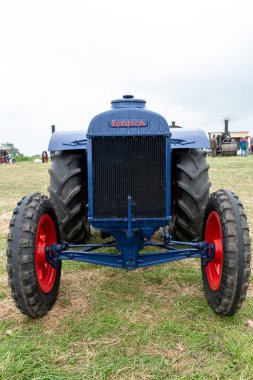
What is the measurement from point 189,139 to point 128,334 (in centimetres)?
208

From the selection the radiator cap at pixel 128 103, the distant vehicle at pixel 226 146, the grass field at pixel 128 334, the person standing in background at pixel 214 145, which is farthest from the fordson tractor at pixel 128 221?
the distant vehicle at pixel 226 146

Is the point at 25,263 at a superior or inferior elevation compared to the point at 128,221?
inferior

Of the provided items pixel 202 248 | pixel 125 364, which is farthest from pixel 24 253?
pixel 202 248

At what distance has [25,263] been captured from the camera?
2615 mm

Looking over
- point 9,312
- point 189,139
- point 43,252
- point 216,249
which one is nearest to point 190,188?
point 189,139

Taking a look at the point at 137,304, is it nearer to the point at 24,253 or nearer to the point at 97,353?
the point at 97,353

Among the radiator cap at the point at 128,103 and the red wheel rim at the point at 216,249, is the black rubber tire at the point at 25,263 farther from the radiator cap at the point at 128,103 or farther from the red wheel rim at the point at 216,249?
the radiator cap at the point at 128,103

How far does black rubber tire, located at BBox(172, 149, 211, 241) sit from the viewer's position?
3654 mm

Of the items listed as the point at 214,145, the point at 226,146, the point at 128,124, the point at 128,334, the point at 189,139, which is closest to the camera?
the point at 128,334

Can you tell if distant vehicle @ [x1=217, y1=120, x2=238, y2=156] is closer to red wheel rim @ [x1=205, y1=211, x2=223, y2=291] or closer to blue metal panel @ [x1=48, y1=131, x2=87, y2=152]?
blue metal panel @ [x1=48, y1=131, x2=87, y2=152]

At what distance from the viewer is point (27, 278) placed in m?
2.62

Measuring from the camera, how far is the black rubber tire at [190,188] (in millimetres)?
3654

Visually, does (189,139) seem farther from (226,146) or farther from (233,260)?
(226,146)

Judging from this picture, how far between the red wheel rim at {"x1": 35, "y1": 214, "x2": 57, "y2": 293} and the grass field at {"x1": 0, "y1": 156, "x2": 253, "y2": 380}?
22 cm
